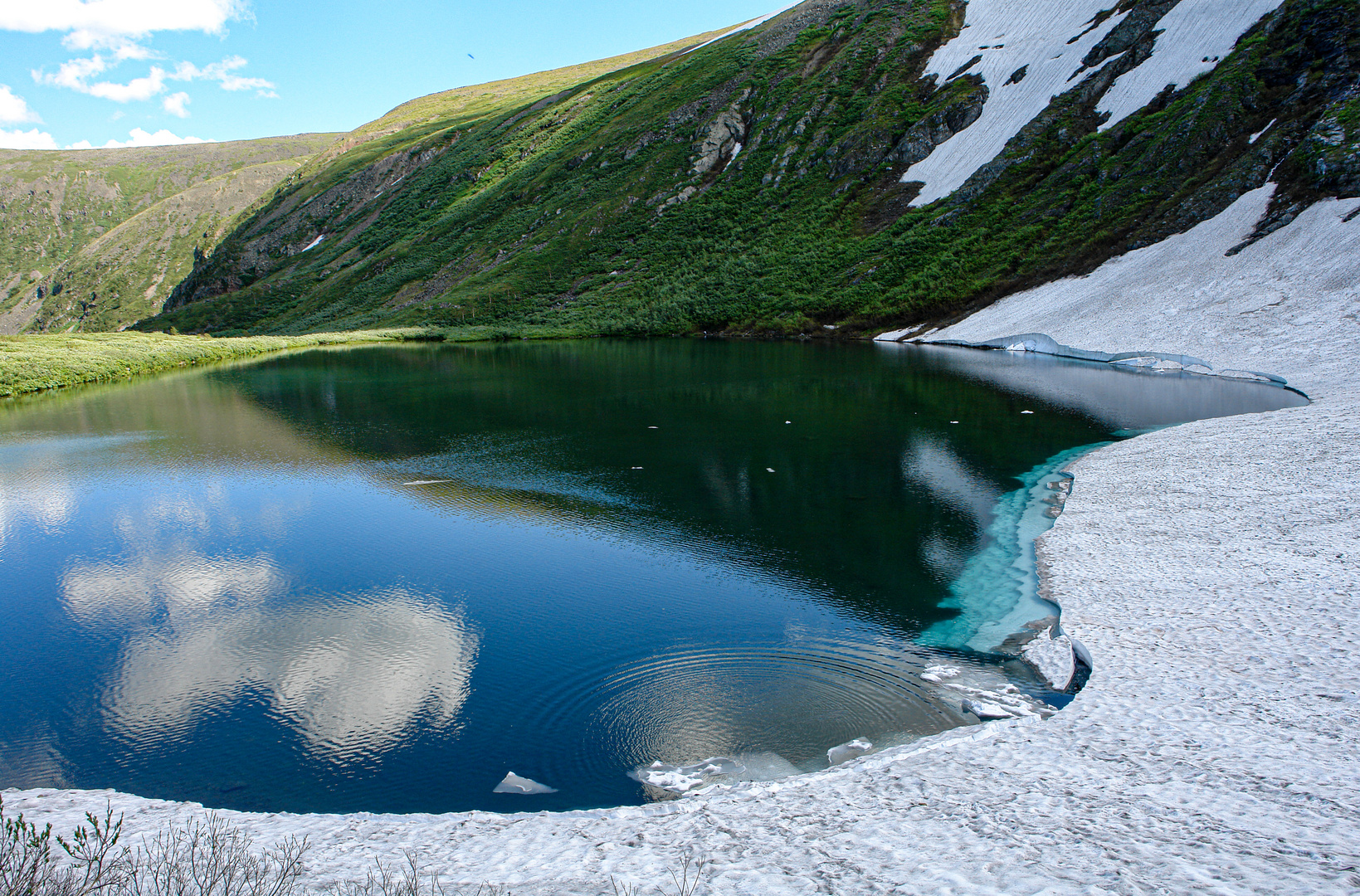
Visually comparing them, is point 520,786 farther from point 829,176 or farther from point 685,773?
point 829,176

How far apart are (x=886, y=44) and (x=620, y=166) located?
3169 centimetres

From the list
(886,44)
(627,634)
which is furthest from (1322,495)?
(886,44)

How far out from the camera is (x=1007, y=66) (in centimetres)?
6994

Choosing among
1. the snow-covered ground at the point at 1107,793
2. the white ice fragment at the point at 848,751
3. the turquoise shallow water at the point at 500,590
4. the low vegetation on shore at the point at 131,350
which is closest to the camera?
the snow-covered ground at the point at 1107,793

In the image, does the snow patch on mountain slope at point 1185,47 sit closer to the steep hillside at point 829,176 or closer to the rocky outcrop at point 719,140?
the steep hillside at point 829,176

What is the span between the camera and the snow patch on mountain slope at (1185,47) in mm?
52531

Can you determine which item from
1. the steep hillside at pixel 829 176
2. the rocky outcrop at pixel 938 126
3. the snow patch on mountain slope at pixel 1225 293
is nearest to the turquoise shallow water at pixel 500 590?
the snow patch on mountain slope at pixel 1225 293

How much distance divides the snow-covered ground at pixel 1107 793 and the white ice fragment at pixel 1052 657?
0.29 meters

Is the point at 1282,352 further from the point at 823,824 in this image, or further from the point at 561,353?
the point at 561,353

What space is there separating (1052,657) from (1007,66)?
250ft

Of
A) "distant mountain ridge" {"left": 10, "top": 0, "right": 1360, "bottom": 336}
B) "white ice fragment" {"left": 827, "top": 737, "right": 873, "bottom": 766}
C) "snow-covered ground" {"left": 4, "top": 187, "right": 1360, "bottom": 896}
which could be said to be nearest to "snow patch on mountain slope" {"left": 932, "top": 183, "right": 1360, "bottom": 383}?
"distant mountain ridge" {"left": 10, "top": 0, "right": 1360, "bottom": 336}

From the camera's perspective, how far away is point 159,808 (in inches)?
248

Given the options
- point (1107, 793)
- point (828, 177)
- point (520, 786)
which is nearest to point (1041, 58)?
point (828, 177)

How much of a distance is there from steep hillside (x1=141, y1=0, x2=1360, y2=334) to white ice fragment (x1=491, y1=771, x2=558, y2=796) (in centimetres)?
4251
